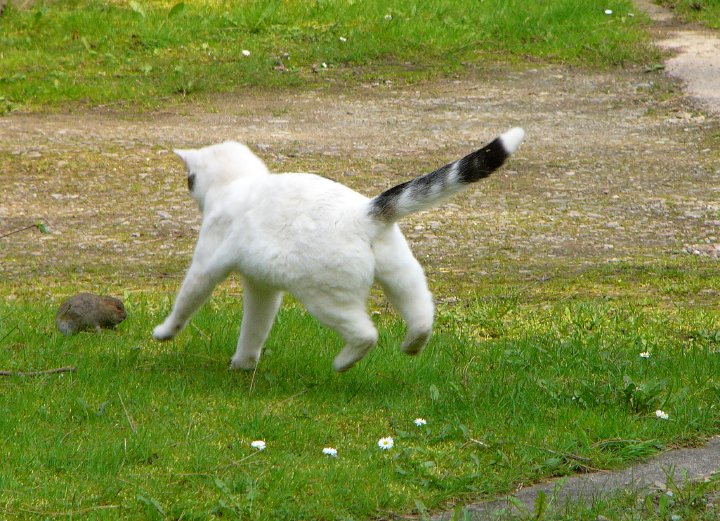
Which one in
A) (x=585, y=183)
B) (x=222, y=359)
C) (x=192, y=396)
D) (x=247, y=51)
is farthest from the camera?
(x=247, y=51)

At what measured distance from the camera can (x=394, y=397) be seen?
528 centimetres

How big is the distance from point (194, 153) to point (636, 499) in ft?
10.3

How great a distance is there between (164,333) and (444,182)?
5.64ft

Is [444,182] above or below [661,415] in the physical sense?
above

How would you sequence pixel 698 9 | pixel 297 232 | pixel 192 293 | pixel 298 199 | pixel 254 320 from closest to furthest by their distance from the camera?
pixel 297 232, pixel 298 199, pixel 192 293, pixel 254 320, pixel 698 9

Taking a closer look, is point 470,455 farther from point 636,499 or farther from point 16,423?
point 16,423

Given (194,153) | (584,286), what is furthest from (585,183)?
(194,153)

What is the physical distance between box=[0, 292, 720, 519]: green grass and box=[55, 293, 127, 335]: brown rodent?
0.30ft

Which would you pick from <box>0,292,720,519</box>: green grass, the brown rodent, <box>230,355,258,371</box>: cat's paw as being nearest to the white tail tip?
<box>0,292,720,519</box>: green grass

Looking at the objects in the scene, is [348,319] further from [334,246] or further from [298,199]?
[298,199]

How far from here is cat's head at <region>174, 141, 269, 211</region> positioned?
5746 mm

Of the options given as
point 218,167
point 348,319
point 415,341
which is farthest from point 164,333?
point 415,341

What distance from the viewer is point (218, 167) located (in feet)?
18.9

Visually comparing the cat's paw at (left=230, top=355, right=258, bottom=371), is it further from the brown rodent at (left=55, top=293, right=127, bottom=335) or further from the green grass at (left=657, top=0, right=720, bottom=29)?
the green grass at (left=657, top=0, right=720, bottom=29)
